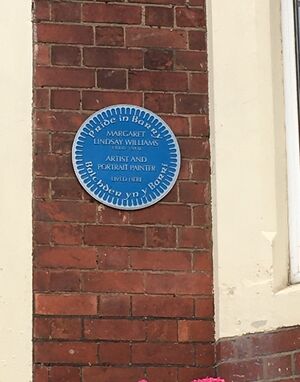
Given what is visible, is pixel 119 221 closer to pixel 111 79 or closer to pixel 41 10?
pixel 111 79

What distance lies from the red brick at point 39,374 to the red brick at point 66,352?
29 mm

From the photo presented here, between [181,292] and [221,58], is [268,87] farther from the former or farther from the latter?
[181,292]

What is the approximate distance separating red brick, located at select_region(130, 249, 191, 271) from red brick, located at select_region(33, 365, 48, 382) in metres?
0.52

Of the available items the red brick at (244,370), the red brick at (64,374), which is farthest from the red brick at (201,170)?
the red brick at (64,374)

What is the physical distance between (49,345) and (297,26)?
161 centimetres

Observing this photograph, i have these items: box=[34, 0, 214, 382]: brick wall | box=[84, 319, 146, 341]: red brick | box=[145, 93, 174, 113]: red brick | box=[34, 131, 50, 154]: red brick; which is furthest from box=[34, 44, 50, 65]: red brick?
box=[84, 319, 146, 341]: red brick

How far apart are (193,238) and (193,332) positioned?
360mm

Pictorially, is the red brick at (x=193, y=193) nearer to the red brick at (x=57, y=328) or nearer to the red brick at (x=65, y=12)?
the red brick at (x=57, y=328)

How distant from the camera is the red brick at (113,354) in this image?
5.12 metres

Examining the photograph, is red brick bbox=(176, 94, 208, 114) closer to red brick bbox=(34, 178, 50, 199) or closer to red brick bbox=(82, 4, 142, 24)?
red brick bbox=(82, 4, 142, 24)

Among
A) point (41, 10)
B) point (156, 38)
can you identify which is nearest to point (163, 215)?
point (156, 38)

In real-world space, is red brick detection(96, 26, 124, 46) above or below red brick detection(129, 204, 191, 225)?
above

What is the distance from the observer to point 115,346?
5.14m

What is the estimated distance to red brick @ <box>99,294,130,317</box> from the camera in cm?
516
